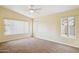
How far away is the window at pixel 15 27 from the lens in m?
2.11

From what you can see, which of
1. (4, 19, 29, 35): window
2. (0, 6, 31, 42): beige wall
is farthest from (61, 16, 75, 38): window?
(0, 6, 31, 42): beige wall

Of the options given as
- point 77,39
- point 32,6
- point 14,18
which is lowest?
point 77,39

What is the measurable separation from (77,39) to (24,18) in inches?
47.4

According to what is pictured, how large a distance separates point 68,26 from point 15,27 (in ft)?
3.71

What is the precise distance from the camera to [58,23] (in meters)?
2.18

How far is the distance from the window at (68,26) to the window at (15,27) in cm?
79

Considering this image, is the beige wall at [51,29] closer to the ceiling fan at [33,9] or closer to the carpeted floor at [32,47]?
the carpeted floor at [32,47]

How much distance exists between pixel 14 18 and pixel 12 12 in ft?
0.43

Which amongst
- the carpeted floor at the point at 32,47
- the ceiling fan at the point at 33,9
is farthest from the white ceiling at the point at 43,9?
the carpeted floor at the point at 32,47
